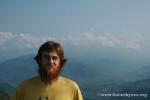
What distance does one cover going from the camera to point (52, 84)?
627cm

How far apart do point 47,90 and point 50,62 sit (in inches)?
18.6

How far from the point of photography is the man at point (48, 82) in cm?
618

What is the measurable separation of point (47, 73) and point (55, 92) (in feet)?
1.13

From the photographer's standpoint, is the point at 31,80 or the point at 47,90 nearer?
the point at 47,90

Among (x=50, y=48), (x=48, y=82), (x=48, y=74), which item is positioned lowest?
(x=48, y=82)

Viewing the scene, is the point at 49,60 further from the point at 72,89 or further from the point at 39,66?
the point at 72,89

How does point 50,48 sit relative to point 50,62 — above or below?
above

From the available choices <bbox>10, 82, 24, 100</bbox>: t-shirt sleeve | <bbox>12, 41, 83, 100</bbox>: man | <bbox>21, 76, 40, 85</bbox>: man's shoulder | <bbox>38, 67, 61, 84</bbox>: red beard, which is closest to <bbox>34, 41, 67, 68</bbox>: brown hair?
<bbox>12, 41, 83, 100</bbox>: man

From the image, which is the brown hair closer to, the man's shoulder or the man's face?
the man's face

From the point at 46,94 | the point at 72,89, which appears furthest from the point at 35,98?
the point at 72,89

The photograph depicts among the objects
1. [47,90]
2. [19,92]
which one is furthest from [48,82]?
[19,92]

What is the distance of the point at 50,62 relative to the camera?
6.16 metres

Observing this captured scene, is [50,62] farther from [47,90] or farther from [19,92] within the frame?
[19,92]

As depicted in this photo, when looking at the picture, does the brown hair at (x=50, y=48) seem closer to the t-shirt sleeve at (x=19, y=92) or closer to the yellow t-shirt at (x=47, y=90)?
the yellow t-shirt at (x=47, y=90)
